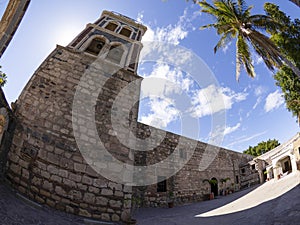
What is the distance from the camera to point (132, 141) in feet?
21.4

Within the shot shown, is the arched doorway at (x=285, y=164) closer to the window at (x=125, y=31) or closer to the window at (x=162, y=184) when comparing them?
the window at (x=162, y=184)

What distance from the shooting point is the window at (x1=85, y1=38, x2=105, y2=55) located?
9452 millimetres

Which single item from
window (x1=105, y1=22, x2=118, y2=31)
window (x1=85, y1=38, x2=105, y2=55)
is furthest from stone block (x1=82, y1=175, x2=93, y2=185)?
window (x1=105, y1=22, x2=118, y2=31)

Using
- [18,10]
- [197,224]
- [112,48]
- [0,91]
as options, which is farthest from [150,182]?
[18,10]

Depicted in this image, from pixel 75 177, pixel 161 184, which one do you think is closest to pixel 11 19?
pixel 75 177

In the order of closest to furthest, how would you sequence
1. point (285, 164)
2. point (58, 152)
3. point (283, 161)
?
point (58, 152)
point (283, 161)
point (285, 164)

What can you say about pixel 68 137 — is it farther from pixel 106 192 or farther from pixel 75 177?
pixel 106 192

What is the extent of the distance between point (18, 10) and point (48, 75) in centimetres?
301

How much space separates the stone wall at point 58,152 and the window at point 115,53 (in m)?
3.06

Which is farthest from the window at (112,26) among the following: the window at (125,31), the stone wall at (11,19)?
the stone wall at (11,19)

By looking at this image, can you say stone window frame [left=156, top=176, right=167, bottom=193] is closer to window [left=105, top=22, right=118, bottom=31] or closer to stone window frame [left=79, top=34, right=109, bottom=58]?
stone window frame [left=79, top=34, right=109, bottom=58]

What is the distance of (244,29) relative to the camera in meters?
10.1

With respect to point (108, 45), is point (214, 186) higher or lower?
lower

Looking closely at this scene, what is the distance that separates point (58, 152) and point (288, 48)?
440 inches
